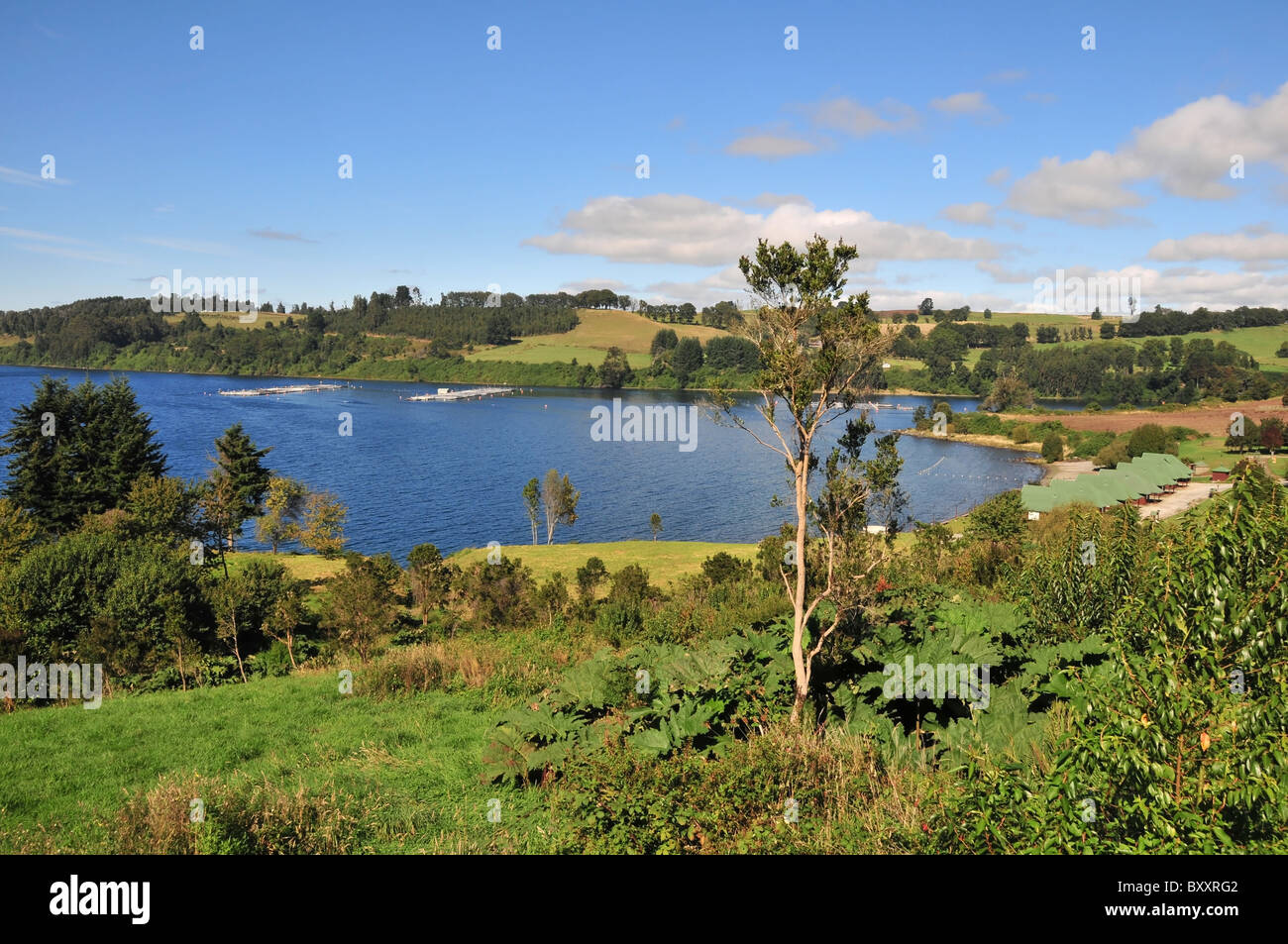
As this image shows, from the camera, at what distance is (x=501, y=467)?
87.6 metres

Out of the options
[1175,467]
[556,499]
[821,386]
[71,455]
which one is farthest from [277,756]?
[1175,467]

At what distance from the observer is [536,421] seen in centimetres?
12781

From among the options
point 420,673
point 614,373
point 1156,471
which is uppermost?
point 614,373

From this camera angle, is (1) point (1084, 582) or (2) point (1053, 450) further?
(2) point (1053, 450)

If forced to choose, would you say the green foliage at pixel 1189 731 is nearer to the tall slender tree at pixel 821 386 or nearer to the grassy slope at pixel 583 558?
the tall slender tree at pixel 821 386

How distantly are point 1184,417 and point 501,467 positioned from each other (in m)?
92.1

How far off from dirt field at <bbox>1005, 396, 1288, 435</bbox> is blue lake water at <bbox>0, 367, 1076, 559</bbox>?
1621cm

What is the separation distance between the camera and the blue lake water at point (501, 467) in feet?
204

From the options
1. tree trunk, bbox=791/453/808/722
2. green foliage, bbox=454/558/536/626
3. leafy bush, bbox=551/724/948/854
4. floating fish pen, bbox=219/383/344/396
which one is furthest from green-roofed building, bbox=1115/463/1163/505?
floating fish pen, bbox=219/383/344/396

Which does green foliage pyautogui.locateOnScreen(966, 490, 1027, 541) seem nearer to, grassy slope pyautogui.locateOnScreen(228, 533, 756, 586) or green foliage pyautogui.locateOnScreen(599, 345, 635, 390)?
grassy slope pyautogui.locateOnScreen(228, 533, 756, 586)

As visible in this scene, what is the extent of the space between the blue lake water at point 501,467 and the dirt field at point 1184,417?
16212 mm

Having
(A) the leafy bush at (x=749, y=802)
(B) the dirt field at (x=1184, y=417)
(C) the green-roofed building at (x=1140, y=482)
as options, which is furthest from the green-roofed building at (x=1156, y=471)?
(A) the leafy bush at (x=749, y=802)

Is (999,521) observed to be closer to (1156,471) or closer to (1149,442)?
(1156,471)
